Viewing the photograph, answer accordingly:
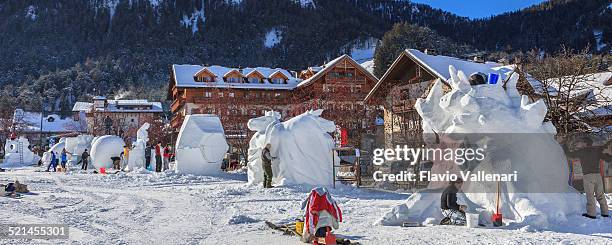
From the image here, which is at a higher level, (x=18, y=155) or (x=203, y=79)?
(x=203, y=79)

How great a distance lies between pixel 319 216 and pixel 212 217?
3726 millimetres

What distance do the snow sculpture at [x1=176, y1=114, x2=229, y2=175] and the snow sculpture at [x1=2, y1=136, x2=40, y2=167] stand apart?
73.1ft

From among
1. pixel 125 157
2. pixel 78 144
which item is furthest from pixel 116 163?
pixel 78 144

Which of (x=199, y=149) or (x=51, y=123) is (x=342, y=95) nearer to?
(x=199, y=149)

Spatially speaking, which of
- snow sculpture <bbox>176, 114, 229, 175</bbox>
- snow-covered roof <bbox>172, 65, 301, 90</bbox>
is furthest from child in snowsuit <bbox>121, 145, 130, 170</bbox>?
snow-covered roof <bbox>172, 65, 301, 90</bbox>

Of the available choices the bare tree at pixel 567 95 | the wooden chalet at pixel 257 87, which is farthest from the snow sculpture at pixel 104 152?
the bare tree at pixel 567 95

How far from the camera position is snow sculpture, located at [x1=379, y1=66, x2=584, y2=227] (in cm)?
928

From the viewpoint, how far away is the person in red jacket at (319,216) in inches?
→ 323

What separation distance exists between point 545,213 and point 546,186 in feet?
1.87

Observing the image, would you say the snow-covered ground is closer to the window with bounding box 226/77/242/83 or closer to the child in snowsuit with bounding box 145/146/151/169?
the child in snowsuit with bounding box 145/146/151/169

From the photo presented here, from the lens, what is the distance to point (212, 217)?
1119 cm

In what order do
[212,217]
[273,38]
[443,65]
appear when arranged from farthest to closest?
[273,38] < [443,65] < [212,217]

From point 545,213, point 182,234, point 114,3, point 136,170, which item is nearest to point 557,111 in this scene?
point 545,213

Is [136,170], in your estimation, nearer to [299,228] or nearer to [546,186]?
[299,228]
